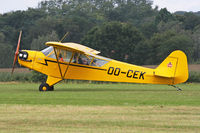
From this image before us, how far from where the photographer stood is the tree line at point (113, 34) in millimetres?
60844

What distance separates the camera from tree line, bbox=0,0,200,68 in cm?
6084

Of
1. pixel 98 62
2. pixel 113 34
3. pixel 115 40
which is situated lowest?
pixel 115 40

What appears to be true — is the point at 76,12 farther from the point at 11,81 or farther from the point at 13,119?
the point at 13,119

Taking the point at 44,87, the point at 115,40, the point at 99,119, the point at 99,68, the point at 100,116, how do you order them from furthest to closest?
the point at 115,40 → the point at 99,68 → the point at 44,87 → the point at 100,116 → the point at 99,119

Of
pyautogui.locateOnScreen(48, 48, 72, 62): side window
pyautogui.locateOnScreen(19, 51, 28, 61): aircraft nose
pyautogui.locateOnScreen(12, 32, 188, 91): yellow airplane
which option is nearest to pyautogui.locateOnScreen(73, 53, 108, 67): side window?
pyautogui.locateOnScreen(12, 32, 188, 91): yellow airplane

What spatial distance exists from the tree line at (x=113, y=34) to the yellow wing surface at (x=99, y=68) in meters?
35.5

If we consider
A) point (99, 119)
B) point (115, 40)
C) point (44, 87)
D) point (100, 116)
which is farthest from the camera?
point (115, 40)

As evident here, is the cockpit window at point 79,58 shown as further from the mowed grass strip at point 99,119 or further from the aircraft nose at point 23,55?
the mowed grass strip at point 99,119

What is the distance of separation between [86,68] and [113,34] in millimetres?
44791

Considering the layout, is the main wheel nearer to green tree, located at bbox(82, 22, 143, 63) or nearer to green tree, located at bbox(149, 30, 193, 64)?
green tree, located at bbox(149, 30, 193, 64)

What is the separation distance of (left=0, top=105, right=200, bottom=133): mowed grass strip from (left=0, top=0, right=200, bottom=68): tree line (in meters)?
43.4

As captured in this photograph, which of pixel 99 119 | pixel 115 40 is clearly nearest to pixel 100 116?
pixel 99 119

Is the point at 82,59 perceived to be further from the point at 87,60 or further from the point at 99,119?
the point at 99,119

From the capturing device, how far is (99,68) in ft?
64.7
